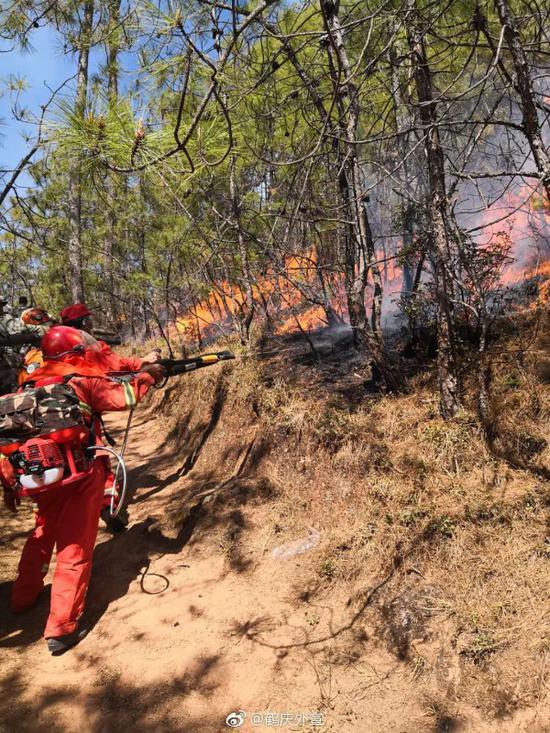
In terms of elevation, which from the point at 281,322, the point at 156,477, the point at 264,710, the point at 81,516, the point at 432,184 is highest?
the point at 432,184

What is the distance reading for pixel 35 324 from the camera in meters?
5.89

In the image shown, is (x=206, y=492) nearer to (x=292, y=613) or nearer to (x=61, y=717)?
(x=292, y=613)

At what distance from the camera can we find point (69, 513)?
333 centimetres

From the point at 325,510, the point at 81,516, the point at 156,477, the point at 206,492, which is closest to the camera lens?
the point at 81,516

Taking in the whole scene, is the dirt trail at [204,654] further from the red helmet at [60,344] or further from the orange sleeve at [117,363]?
the red helmet at [60,344]

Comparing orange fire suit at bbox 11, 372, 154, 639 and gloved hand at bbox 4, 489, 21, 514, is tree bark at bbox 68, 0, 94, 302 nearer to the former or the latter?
orange fire suit at bbox 11, 372, 154, 639

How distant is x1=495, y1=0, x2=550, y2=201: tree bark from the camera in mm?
2336

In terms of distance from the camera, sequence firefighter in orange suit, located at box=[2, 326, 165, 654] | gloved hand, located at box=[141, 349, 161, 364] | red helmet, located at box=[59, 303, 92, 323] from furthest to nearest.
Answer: red helmet, located at box=[59, 303, 92, 323] < gloved hand, located at box=[141, 349, 161, 364] < firefighter in orange suit, located at box=[2, 326, 165, 654]

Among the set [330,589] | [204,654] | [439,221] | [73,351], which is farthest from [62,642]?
[439,221]

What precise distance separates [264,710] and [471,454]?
2312mm

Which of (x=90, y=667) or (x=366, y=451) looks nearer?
(x=90, y=667)

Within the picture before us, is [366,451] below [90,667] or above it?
above

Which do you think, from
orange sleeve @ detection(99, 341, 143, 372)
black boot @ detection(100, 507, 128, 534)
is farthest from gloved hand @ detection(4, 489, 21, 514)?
orange sleeve @ detection(99, 341, 143, 372)

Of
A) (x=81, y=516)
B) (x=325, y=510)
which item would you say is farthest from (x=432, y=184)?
(x=81, y=516)
